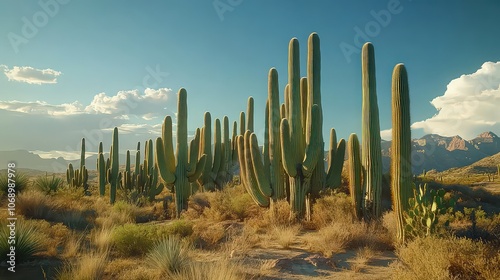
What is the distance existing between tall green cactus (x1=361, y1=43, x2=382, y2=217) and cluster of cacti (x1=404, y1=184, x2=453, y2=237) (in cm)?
204

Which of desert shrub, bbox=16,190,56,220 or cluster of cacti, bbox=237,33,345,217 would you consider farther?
desert shrub, bbox=16,190,56,220

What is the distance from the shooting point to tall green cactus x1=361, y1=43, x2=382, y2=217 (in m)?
10.1

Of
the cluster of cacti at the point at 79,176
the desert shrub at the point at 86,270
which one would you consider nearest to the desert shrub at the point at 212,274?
the desert shrub at the point at 86,270

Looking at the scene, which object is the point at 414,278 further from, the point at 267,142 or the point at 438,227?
the point at 267,142

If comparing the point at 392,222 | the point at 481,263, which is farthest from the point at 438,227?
the point at 481,263

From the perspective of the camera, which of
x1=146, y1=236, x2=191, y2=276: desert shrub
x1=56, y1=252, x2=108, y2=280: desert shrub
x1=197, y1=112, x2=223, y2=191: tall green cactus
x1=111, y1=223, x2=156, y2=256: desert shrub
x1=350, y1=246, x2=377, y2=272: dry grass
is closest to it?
x1=56, y1=252, x2=108, y2=280: desert shrub

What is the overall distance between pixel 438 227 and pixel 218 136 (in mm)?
14795

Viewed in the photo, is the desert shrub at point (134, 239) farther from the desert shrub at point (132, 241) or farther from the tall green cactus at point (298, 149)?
the tall green cactus at point (298, 149)

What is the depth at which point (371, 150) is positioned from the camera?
10117 mm

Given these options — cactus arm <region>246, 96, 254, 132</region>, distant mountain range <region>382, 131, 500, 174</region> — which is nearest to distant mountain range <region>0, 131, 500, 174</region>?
distant mountain range <region>382, 131, 500, 174</region>

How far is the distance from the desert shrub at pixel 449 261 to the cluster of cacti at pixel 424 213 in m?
0.80

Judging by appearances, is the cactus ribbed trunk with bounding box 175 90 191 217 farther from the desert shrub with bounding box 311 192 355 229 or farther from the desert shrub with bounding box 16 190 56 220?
the desert shrub with bounding box 311 192 355 229

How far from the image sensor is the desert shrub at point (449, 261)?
532 cm

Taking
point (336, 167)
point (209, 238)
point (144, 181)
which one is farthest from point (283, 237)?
point (144, 181)
